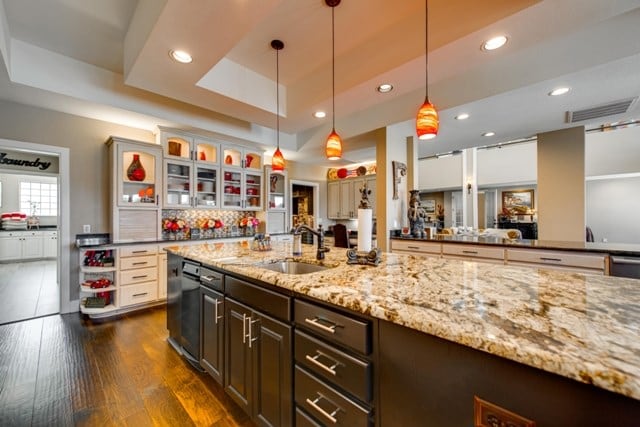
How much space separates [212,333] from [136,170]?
3006 mm

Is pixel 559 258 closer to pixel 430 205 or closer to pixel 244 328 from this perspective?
pixel 244 328

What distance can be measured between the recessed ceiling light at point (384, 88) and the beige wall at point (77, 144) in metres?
3.69

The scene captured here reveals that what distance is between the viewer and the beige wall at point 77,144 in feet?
10.3

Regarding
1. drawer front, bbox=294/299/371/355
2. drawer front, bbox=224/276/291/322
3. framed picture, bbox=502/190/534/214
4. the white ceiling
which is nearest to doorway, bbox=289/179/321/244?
the white ceiling

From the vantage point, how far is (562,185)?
399 cm

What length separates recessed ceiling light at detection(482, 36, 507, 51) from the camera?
76.9 inches

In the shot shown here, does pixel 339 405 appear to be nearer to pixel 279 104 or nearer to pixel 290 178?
pixel 279 104

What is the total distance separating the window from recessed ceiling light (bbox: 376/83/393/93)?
10.4 m

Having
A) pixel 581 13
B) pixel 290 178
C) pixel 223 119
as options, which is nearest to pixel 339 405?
pixel 581 13

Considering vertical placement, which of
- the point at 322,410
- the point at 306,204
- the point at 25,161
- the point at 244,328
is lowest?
the point at 322,410

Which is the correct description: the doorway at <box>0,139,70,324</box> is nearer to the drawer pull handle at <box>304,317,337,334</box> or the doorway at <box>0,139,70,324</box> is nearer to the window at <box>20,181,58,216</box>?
the window at <box>20,181,58,216</box>

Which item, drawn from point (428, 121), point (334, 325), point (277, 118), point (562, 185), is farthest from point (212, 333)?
point (562, 185)

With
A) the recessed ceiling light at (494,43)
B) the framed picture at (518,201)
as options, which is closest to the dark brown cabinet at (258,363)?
the recessed ceiling light at (494,43)

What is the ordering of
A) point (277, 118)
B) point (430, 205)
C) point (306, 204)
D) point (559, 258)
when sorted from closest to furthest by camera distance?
point (559, 258) → point (277, 118) → point (306, 204) → point (430, 205)
